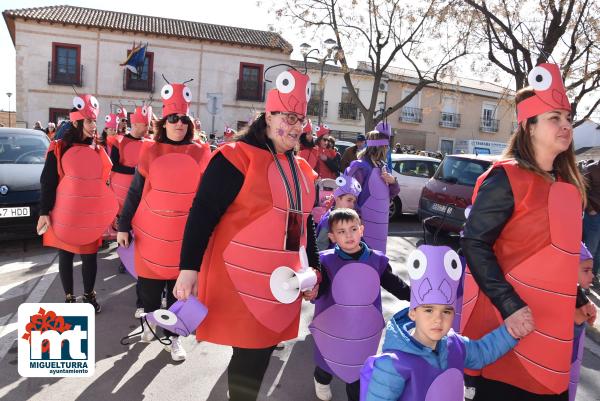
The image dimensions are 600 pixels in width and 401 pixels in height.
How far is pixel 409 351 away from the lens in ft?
5.90

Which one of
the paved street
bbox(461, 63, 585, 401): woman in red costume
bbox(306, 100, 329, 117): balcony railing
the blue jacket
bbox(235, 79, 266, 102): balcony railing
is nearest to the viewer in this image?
the blue jacket

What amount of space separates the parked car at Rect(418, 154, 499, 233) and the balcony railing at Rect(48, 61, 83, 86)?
21.6 metres

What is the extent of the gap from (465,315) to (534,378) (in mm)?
370

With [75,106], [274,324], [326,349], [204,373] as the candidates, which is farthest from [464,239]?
[75,106]

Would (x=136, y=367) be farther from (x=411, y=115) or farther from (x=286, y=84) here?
(x=411, y=115)

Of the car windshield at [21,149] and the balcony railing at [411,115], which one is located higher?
the balcony railing at [411,115]

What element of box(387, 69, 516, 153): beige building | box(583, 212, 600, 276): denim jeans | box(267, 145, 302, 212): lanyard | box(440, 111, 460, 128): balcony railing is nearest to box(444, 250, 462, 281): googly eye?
box(267, 145, 302, 212): lanyard

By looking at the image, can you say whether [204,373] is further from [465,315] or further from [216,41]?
[216,41]

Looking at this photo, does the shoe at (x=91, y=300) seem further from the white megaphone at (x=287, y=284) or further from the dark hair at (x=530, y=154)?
the dark hair at (x=530, y=154)

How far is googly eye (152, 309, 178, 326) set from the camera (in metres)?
2.08

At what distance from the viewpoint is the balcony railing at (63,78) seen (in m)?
24.2

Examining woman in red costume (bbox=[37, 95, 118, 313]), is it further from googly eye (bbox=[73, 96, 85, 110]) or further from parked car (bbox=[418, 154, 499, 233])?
parked car (bbox=[418, 154, 499, 233])

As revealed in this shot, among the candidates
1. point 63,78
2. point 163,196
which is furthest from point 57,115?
point 163,196
